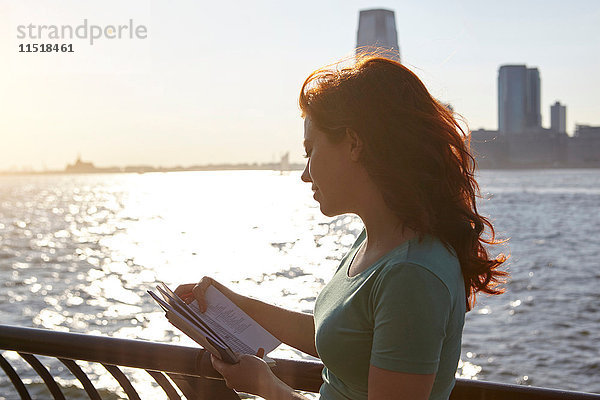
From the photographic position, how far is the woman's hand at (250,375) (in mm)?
1725

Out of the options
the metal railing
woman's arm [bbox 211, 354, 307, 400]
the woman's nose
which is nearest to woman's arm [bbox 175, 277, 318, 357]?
the metal railing

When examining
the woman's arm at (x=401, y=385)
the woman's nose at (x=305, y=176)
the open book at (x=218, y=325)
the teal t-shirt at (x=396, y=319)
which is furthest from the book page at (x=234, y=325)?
the woman's arm at (x=401, y=385)

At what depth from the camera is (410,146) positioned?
158cm

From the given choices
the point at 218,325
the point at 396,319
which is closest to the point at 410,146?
the point at 396,319

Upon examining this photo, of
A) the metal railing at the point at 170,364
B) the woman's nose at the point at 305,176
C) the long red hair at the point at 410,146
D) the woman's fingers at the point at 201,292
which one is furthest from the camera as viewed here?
the woman's fingers at the point at 201,292

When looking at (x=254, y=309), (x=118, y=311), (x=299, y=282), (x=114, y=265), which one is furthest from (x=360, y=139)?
(x=114, y=265)

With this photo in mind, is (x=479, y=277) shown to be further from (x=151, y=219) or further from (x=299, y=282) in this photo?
(x=151, y=219)

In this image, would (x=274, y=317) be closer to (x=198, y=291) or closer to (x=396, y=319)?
(x=198, y=291)

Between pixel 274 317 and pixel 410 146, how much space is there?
936 millimetres

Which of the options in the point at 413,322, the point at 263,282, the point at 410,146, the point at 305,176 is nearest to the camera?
the point at 413,322

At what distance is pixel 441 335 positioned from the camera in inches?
55.1

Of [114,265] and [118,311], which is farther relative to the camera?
[114,265]

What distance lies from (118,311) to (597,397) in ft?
58.5

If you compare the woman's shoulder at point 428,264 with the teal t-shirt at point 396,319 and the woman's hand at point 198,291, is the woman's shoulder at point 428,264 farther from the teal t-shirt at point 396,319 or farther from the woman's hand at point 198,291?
the woman's hand at point 198,291
